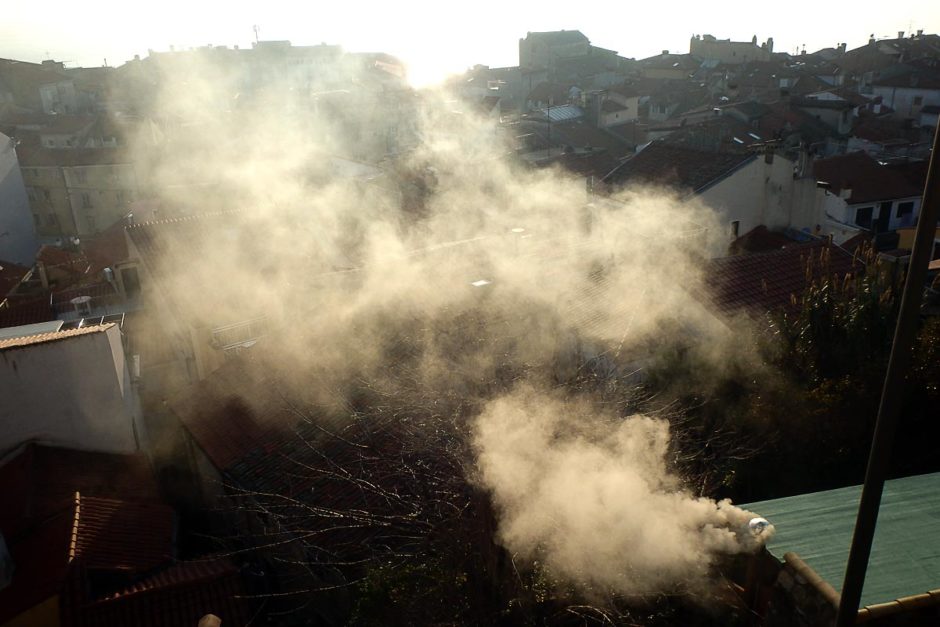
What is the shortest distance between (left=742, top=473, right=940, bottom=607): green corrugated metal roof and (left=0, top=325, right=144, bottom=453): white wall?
26.6ft

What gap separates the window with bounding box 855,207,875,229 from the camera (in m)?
18.0

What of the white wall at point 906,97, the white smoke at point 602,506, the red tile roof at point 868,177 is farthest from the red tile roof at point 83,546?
the white wall at point 906,97

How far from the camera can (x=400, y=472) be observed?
19.5 feet

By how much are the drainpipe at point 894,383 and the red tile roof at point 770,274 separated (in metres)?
5.82

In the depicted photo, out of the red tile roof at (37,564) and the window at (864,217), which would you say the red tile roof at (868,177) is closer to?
the window at (864,217)

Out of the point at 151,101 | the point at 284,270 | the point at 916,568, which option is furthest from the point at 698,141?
the point at 151,101

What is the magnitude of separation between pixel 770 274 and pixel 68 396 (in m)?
9.58

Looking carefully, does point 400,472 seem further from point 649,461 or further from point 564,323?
point 564,323

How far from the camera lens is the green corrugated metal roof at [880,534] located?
4.14m

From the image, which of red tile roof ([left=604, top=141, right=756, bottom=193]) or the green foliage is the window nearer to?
red tile roof ([left=604, top=141, right=756, bottom=193])

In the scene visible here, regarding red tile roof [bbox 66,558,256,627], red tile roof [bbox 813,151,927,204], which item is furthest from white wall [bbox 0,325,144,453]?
red tile roof [bbox 813,151,927,204]

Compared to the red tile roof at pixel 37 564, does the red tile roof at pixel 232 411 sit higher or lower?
higher

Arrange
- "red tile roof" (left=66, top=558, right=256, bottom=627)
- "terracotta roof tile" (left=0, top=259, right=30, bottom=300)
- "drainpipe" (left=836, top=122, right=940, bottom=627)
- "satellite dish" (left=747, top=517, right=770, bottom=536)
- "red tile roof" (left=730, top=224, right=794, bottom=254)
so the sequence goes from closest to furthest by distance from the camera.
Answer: "drainpipe" (left=836, top=122, right=940, bottom=627) < "satellite dish" (left=747, top=517, right=770, bottom=536) < "red tile roof" (left=66, top=558, right=256, bottom=627) < "red tile roof" (left=730, top=224, right=794, bottom=254) < "terracotta roof tile" (left=0, top=259, right=30, bottom=300)

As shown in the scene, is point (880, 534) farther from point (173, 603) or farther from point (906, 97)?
point (906, 97)
